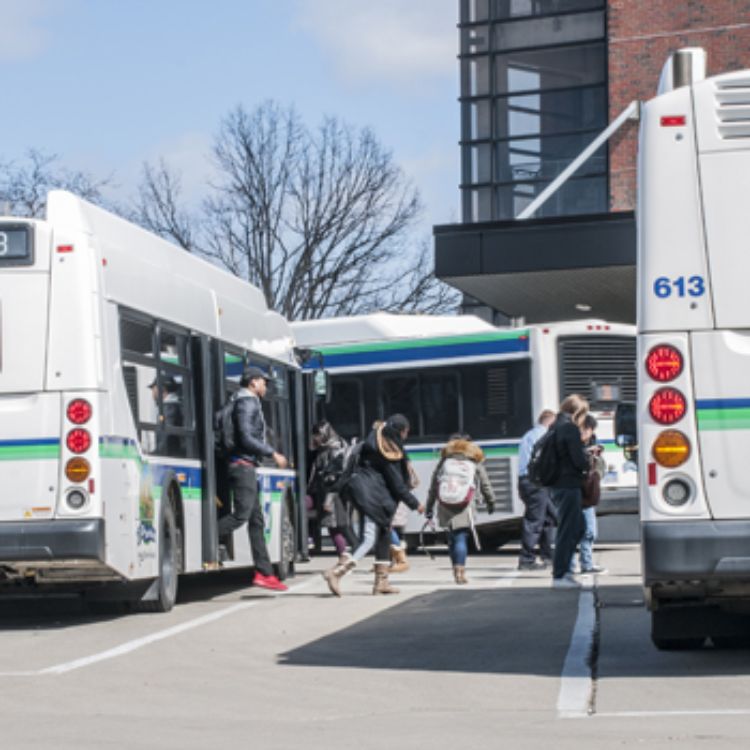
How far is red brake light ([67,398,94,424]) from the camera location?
13430 millimetres

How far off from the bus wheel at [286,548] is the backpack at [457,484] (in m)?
1.55

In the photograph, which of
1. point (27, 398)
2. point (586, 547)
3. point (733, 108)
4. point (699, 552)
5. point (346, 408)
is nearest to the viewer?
point (699, 552)

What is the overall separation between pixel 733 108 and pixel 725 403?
59.3 inches

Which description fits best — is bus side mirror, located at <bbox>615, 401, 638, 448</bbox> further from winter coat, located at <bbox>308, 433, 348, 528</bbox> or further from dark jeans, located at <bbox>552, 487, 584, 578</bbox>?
winter coat, located at <bbox>308, 433, 348, 528</bbox>

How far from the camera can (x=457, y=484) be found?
1898cm

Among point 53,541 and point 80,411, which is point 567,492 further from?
point 53,541

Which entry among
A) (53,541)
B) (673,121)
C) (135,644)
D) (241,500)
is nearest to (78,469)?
(53,541)

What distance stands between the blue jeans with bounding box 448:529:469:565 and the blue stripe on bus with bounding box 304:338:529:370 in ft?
22.4

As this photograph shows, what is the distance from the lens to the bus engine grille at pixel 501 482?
24.8 metres

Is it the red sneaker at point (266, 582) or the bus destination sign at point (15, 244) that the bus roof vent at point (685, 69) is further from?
the red sneaker at point (266, 582)

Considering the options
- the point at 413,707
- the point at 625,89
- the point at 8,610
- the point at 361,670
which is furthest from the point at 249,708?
the point at 625,89

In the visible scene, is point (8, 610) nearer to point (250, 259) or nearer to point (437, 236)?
point (437, 236)

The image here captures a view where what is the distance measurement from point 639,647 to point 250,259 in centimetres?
4259

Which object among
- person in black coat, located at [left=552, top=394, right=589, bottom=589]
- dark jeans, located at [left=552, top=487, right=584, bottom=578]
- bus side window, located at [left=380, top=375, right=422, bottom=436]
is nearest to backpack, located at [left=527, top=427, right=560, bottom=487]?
person in black coat, located at [left=552, top=394, right=589, bottom=589]
